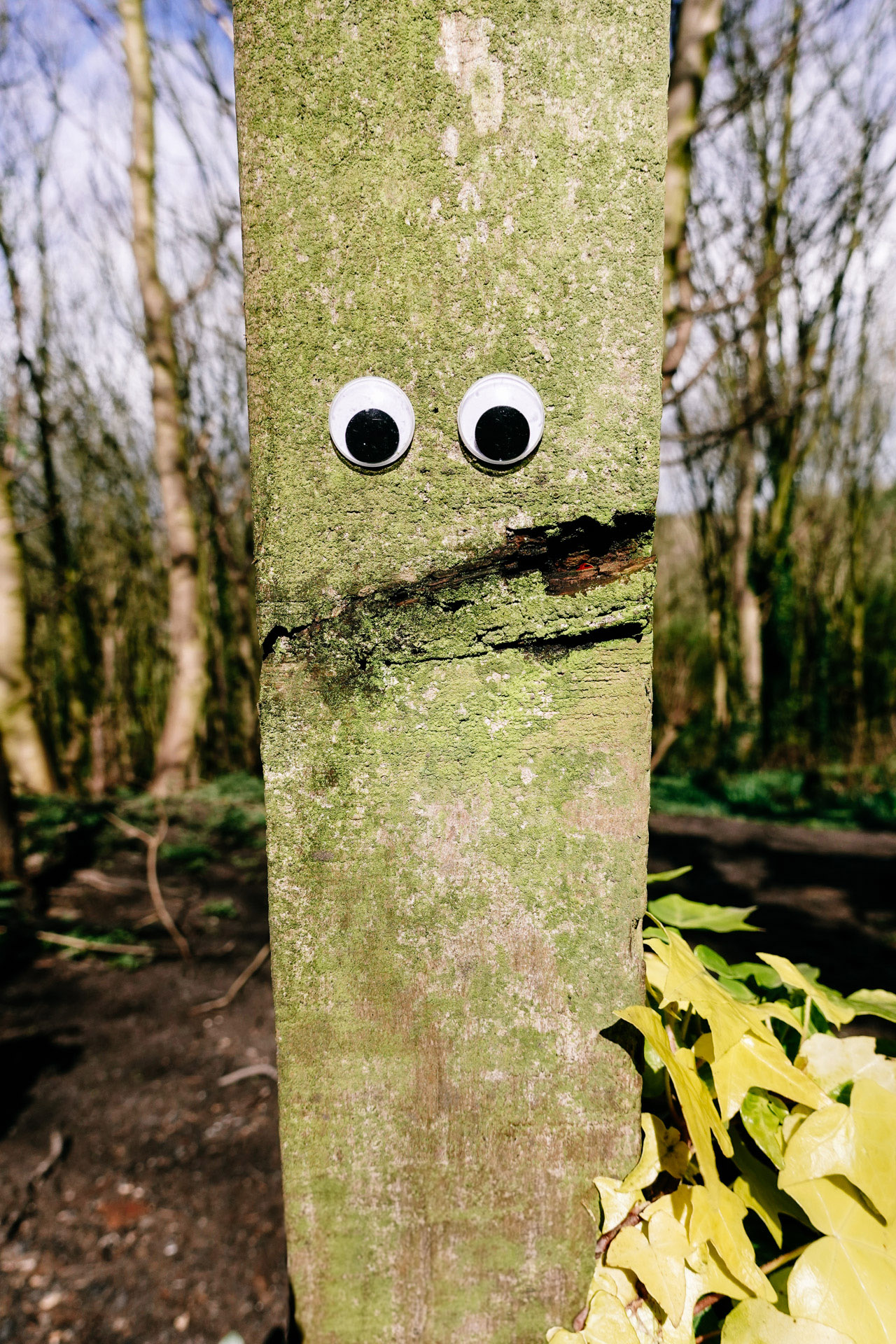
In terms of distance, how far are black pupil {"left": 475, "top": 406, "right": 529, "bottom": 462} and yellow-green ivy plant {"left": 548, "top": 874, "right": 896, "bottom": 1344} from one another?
24.4 inches

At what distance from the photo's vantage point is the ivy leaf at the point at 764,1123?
2.55ft

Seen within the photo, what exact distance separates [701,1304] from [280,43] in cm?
143

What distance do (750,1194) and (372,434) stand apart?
3.13 feet

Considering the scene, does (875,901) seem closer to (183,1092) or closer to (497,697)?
(183,1092)

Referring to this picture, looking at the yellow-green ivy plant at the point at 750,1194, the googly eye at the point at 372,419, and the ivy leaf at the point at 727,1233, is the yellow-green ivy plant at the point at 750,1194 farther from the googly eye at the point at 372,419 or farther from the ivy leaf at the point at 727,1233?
the googly eye at the point at 372,419

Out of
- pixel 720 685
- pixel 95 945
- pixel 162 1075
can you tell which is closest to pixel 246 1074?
pixel 162 1075

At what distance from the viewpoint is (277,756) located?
→ 0.82 m

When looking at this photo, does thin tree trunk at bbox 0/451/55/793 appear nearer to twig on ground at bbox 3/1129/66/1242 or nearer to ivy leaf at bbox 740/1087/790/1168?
twig on ground at bbox 3/1129/66/1242

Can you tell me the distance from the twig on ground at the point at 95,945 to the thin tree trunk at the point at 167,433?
3.05 metres

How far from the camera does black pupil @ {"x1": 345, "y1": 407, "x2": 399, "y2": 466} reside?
0.76 metres

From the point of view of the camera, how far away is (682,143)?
2.21m

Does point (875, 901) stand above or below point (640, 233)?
below

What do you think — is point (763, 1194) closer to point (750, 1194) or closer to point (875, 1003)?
point (750, 1194)

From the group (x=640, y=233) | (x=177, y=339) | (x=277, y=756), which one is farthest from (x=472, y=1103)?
(x=177, y=339)
